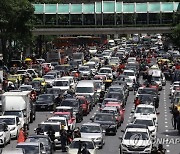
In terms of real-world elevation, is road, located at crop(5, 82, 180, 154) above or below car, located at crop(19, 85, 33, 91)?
below

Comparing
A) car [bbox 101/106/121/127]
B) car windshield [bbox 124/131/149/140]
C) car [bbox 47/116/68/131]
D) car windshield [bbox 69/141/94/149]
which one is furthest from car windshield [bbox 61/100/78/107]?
car windshield [bbox 69/141/94/149]

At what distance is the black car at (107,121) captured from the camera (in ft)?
155

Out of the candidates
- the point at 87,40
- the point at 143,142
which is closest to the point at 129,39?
the point at 87,40

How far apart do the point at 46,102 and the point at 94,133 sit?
1587cm

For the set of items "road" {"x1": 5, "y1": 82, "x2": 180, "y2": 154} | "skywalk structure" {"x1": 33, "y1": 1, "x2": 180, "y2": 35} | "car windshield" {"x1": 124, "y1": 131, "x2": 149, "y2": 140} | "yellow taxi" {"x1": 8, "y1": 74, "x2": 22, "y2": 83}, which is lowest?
"road" {"x1": 5, "y1": 82, "x2": 180, "y2": 154}

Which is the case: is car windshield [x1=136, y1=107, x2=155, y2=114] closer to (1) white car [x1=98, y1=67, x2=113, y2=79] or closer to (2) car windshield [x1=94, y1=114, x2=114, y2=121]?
(2) car windshield [x1=94, y1=114, x2=114, y2=121]

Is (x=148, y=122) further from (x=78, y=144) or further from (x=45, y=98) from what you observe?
(x=45, y=98)

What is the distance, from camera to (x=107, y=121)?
47.6m

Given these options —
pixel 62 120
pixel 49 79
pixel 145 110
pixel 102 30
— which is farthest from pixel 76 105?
pixel 102 30

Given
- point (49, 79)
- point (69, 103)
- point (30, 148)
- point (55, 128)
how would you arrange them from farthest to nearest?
point (49, 79), point (69, 103), point (55, 128), point (30, 148)

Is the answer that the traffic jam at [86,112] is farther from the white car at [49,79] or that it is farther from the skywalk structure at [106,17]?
the skywalk structure at [106,17]

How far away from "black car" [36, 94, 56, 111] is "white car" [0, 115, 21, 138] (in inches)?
468

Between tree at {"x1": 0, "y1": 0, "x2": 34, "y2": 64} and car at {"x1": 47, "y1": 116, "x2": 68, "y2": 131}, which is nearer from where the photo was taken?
car at {"x1": 47, "y1": 116, "x2": 68, "y2": 131}

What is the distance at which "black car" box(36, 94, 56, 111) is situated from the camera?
57562mm
